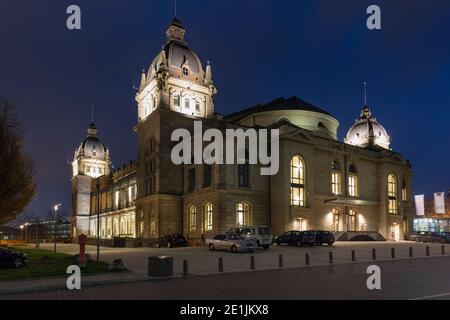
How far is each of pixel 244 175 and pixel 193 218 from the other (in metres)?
8.81

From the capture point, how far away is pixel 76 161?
105625 millimetres

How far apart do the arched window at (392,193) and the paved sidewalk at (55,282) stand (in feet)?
184

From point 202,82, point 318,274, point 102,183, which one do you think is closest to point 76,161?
point 102,183

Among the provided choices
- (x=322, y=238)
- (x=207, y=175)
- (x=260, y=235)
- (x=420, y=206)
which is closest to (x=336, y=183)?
(x=207, y=175)

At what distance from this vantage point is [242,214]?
169 ft

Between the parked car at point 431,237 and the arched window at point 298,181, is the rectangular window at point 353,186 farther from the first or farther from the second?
the arched window at point 298,181

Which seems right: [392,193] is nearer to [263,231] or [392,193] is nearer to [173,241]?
[263,231]

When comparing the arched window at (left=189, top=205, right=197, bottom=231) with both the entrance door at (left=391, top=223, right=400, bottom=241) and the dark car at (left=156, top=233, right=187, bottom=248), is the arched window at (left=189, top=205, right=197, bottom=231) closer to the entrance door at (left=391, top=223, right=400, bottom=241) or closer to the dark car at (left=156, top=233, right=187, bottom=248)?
the dark car at (left=156, top=233, right=187, bottom=248)

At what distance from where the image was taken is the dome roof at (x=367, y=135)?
87.4 m

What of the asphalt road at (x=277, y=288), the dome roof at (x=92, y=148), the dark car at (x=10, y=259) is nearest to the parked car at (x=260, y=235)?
the asphalt road at (x=277, y=288)

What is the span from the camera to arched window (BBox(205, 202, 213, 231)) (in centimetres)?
5103

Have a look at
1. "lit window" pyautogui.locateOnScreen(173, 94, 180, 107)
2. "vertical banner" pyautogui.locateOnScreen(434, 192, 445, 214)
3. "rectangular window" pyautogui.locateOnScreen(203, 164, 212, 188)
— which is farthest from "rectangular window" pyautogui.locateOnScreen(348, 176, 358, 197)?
"lit window" pyautogui.locateOnScreen(173, 94, 180, 107)

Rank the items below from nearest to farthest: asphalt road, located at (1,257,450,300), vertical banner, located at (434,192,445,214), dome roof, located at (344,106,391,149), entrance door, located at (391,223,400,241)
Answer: asphalt road, located at (1,257,450,300), entrance door, located at (391,223,400,241), vertical banner, located at (434,192,445,214), dome roof, located at (344,106,391,149)

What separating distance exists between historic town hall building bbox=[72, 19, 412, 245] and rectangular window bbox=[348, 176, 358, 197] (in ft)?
0.47
